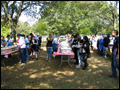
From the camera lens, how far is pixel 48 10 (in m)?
15.8

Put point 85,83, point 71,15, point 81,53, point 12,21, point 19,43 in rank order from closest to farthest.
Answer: point 85,83 < point 81,53 < point 19,43 < point 12,21 < point 71,15

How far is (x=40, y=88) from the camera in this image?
12.1ft

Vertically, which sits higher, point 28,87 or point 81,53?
point 81,53

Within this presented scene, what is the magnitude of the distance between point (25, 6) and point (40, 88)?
48.8ft

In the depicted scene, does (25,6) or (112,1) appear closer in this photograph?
(25,6)

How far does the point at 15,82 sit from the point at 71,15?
90.2 ft

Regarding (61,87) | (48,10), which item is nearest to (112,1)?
(48,10)

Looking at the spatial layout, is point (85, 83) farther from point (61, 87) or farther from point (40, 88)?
point (40, 88)

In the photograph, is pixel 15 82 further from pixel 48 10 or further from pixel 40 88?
pixel 48 10

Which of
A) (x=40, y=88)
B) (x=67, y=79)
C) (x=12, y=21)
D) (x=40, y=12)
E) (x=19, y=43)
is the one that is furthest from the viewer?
(x=40, y=12)

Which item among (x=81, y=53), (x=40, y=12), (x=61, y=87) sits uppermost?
(x=40, y=12)

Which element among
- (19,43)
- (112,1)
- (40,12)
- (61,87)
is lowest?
(61,87)

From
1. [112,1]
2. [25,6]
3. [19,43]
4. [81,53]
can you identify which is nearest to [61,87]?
[81,53]

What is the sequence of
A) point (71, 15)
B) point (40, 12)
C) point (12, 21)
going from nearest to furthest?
point (12, 21)
point (40, 12)
point (71, 15)
